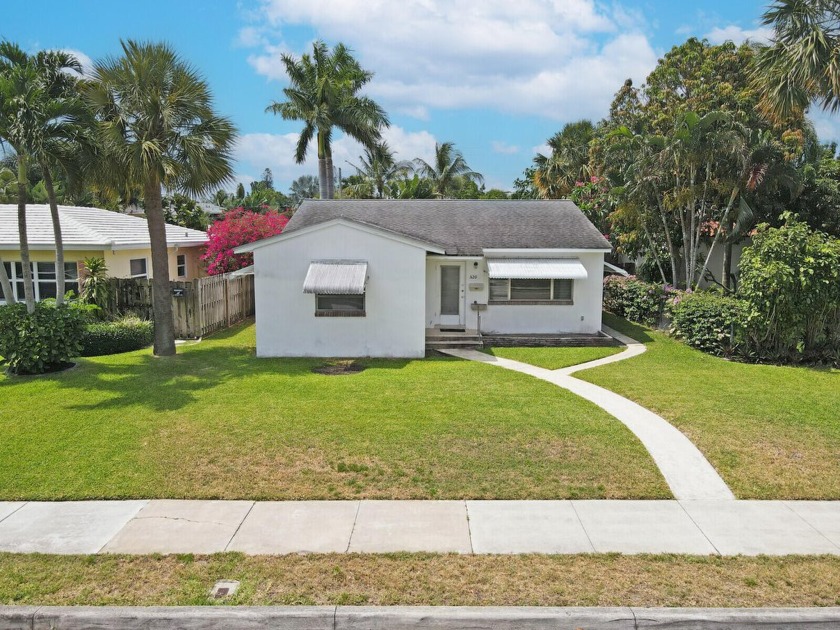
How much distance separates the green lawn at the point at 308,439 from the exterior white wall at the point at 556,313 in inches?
196

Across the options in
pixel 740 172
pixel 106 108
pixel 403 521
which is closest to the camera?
pixel 403 521

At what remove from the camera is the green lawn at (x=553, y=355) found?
52.6 ft

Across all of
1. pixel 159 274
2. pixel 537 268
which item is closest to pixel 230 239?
pixel 159 274

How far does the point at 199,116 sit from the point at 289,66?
1617cm

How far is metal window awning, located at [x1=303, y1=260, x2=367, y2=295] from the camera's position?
51.1 feet

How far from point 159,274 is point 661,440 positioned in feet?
40.5

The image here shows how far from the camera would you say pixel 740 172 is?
66.8 ft

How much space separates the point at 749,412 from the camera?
1139cm

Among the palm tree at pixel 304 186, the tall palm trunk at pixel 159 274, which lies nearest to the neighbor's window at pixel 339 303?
the tall palm trunk at pixel 159 274

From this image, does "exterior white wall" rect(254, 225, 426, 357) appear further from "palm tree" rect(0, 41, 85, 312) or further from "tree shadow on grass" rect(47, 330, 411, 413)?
"palm tree" rect(0, 41, 85, 312)

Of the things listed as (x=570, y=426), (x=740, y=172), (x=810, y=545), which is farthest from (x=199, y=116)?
(x=740, y=172)

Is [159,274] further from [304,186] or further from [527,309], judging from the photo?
[304,186]

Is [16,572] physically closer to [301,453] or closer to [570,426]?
[301,453]

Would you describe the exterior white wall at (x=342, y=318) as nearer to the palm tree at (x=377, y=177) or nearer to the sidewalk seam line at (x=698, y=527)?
the sidewalk seam line at (x=698, y=527)
